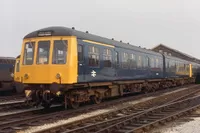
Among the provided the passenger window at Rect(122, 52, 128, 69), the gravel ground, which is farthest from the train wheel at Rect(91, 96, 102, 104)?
the gravel ground

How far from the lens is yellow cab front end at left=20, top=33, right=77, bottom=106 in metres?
12.0

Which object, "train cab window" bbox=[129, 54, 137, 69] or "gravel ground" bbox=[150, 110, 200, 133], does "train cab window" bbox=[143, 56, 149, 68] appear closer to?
"train cab window" bbox=[129, 54, 137, 69]

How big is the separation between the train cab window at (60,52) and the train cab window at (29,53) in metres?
1.10

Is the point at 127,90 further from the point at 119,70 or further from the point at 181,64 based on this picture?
the point at 181,64

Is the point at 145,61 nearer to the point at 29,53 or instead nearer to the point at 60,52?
the point at 60,52

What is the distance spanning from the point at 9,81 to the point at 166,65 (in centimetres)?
1329

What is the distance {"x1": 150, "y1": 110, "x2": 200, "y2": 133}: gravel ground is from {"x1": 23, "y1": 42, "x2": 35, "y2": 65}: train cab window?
6317 millimetres

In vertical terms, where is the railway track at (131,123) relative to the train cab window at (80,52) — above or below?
below

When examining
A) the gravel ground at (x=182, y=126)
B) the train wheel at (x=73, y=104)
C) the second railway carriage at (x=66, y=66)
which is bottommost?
the gravel ground at (x=182, y=126)

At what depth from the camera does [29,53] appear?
13.1m

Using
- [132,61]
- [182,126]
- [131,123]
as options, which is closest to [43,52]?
[131,123]

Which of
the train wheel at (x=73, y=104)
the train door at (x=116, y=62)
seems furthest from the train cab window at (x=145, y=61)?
the train wheel at (x=73, y=104)

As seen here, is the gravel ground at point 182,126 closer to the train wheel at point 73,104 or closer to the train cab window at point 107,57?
the train wheel at point 73,104

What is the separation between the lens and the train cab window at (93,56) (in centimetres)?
Result: 1336
